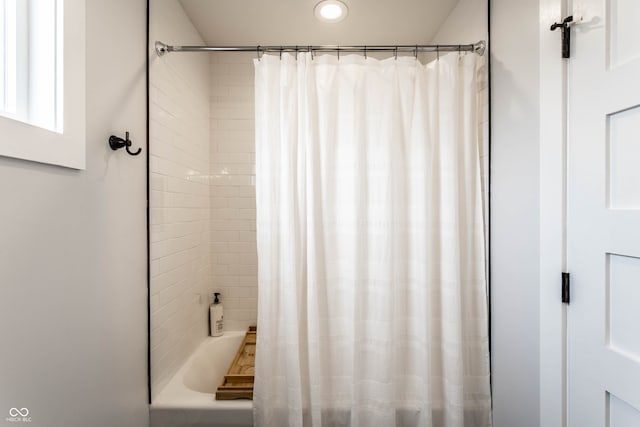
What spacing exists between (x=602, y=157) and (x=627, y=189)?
0.11 m

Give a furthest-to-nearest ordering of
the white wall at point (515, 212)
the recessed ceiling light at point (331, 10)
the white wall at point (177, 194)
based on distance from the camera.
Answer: the recessed ceiling light at point (331, 10) < the white wall at point (177, 194) < the white wall at point (515, 212)

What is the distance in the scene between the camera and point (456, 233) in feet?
4.17

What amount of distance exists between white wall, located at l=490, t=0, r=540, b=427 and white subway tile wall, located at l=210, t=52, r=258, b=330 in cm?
150

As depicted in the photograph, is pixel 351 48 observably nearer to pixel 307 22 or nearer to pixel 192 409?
pixel 307 22

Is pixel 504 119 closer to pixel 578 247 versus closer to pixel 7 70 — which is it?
pixel 578 247

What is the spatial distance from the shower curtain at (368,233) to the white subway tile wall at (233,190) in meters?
0.89

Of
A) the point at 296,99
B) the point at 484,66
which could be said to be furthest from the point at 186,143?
the point at 484,66

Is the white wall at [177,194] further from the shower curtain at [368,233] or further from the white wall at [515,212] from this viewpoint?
the white wall at [515,212]

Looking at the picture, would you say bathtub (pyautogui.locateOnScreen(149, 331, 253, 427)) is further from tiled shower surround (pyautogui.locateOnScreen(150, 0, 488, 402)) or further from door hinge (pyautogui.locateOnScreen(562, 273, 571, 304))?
door hinge (pyautogui.locateOnScreen(562, 273, 571, 304))

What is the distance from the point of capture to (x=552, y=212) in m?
1.02

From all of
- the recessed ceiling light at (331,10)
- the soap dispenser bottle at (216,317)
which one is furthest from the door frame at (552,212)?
the soap dispenser bottle at (216,317)

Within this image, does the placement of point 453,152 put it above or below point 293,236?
above

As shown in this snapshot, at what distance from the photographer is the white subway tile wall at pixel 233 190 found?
2141mm

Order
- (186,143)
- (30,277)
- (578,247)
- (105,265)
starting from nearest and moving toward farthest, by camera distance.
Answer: (30,277)
(578,247)
(105,265)
(186,143)
